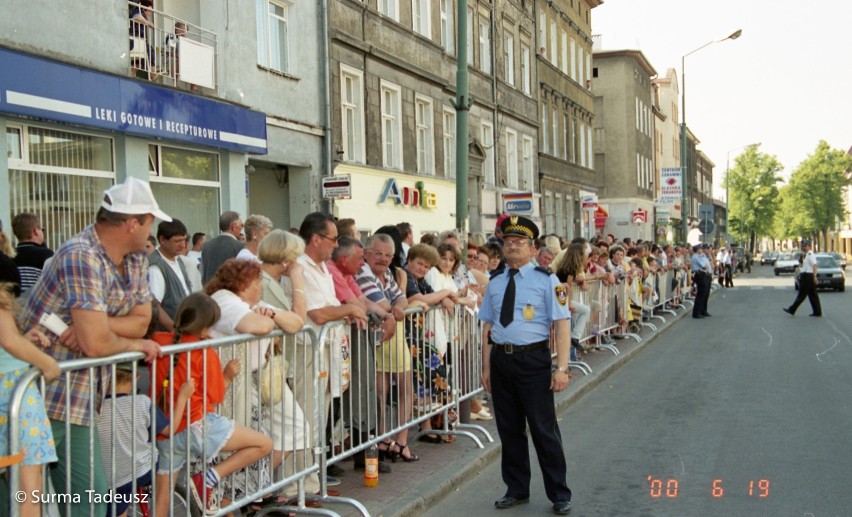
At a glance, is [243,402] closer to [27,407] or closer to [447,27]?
[27,407]

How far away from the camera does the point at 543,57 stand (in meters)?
39.0

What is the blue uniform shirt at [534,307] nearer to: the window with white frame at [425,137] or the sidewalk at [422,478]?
the sidewalk at [422,478]

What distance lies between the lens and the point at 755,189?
315 ft

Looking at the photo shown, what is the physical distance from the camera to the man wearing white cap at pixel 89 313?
407 centimetres

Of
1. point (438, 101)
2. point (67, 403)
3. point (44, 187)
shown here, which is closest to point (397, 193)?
point (438, 101)

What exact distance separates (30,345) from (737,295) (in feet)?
107

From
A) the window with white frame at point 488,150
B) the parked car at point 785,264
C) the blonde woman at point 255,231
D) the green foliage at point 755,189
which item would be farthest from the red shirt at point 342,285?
the green foliage at point 755,189

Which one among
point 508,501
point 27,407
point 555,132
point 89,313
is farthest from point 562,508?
point 555,132

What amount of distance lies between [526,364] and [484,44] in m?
26.3

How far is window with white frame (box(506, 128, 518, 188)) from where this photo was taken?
1352 inches

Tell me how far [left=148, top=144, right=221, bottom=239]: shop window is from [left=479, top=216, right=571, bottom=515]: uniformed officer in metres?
9.60

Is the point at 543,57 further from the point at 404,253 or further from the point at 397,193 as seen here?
the point at 404,253

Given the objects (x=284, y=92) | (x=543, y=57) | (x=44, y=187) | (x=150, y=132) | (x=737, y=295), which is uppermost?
(x=543, y=57)

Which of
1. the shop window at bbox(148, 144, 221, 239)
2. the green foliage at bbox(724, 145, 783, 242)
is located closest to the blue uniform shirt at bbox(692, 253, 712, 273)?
the shop window at bbox(148, 144, 221, 239)
